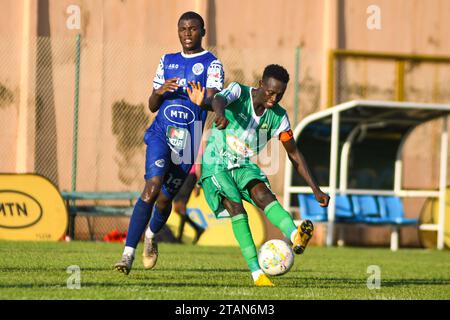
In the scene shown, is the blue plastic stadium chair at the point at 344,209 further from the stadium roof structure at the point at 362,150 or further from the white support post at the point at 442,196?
the white support post at the point at 442,196

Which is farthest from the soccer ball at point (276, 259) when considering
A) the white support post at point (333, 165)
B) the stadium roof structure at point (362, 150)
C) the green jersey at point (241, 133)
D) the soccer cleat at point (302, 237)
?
the white support post at point (333, 165)

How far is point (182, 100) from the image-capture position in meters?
8.44

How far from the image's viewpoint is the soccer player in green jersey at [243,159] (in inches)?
304

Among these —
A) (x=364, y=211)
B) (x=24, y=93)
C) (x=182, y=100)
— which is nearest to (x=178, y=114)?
(x=182, y=100)

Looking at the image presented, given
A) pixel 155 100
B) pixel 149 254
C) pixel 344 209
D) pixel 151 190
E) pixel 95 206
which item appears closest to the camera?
pixel 151 190

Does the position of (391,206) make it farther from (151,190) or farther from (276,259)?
(276,259)

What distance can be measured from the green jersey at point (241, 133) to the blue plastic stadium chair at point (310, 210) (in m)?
8.14

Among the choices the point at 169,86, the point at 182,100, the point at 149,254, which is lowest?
the point at 149,254

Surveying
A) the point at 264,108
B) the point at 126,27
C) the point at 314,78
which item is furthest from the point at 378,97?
the point at 264,108

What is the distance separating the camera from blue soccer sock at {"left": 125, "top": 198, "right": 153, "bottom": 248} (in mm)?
8180

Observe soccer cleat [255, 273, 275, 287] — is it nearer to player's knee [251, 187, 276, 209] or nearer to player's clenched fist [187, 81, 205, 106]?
player's knee [251, 187, 276, 209]

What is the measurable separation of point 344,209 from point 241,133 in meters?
8.80

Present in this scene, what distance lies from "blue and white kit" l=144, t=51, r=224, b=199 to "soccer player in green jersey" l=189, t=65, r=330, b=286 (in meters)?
0.41

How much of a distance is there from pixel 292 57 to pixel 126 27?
307 cm
